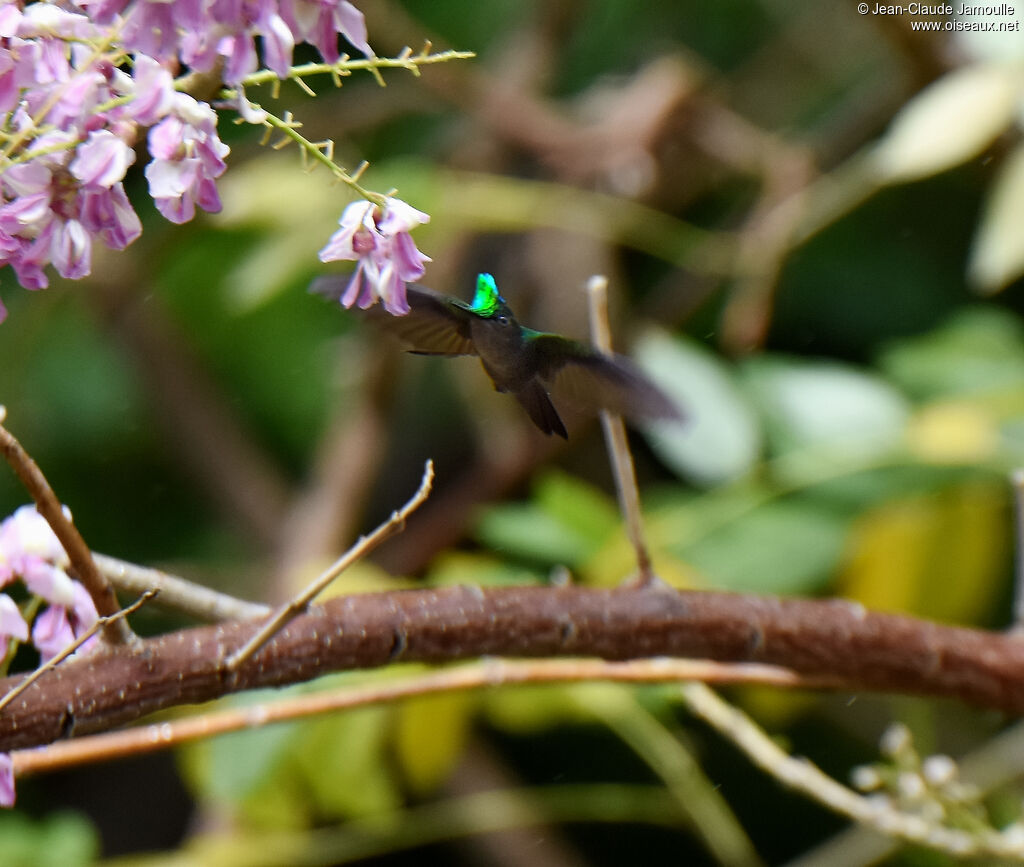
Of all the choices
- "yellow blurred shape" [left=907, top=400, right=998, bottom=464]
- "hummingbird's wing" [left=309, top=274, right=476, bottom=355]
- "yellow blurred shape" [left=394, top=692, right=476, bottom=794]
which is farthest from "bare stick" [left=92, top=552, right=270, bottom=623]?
"yellow blurred shape" [left=907, top=400, right=998, bottom=464]

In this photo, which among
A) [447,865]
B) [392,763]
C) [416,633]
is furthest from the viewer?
[447,865]

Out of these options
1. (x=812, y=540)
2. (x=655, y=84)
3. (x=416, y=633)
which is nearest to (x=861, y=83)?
(x=655, y=84)

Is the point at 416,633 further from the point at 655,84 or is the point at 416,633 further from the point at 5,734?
the point at 655,84

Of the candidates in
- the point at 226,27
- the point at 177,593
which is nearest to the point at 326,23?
the point at 226,27

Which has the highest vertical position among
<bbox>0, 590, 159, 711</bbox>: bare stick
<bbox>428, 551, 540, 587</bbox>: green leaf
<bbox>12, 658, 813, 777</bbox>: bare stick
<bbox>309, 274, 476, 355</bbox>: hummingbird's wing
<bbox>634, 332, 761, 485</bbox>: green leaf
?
<bbox>309, 274, 476, 355</bbox>: hummingbird's wing

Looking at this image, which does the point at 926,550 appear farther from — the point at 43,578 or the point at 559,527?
the point at 43,578

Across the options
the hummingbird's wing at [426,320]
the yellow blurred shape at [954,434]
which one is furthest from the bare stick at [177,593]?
the yellow blurred shape at [954,434]

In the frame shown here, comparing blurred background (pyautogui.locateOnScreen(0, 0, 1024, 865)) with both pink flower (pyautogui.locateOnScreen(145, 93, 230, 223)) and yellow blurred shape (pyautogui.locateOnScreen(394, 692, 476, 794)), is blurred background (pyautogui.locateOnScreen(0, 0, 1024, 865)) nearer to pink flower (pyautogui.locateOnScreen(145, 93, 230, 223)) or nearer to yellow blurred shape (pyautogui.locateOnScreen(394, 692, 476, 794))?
yellow blurred shape (pyautogui.locateOnScreen(394, 692, 476, 794))
